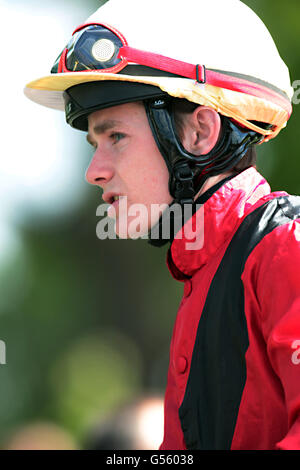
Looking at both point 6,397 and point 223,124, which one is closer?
point 223,124

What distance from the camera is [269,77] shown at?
2.73 metres

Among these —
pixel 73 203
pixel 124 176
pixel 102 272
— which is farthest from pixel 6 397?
pixel 124 176

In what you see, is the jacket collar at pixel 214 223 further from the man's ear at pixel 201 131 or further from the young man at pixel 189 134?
the man's ear at pixel 201 131

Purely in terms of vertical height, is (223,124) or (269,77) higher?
(269,77)

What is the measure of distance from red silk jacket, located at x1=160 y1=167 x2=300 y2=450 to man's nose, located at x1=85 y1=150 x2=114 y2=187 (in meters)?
0.37

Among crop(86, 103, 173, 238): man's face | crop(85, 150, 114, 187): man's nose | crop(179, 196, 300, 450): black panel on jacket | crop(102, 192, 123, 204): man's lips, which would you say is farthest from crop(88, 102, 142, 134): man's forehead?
crop(179, 196, 300, 450): black panel on jacket

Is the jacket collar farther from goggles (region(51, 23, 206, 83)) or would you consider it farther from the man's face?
goggles (region(51, 23, 206, 83))

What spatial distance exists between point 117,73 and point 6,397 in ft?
40.4

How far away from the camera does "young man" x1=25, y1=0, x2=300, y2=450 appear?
90.1 inches

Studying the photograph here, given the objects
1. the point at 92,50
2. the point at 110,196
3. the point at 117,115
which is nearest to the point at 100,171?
the point at 110,196

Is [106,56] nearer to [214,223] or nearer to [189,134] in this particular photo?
[189,134]

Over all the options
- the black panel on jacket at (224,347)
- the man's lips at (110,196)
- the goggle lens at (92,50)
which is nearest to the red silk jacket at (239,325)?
the black panel on jacket at (224,347)
